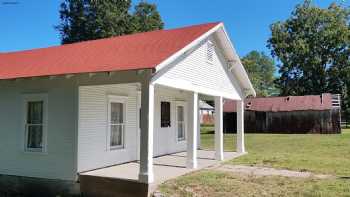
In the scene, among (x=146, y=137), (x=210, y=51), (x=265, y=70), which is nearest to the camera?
(x=146, y=137)

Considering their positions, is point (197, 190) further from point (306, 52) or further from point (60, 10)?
point (306, 52)

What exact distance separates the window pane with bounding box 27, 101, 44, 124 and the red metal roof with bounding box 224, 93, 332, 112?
102 ft

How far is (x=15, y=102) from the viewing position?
11188 mm

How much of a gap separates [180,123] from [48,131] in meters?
7.09

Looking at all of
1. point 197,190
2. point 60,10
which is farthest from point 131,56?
point 60,10

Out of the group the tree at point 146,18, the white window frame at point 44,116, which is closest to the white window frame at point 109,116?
the white window frame at point 44,116

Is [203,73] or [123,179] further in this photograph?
[203,73]

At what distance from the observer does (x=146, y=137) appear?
8.80m

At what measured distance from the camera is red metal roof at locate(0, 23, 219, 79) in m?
9.46

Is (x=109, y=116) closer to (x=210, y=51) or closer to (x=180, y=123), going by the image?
(x=210, y=51)

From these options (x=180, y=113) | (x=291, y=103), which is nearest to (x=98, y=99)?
(x=180, y=113)

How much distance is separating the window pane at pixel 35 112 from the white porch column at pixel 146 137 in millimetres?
3601

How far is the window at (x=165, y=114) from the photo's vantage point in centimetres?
1470

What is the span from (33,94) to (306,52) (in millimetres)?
44615
